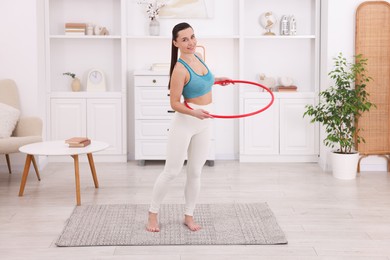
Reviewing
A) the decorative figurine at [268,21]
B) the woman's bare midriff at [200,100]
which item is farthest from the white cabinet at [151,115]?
the woman's bare midriff at [200,100]

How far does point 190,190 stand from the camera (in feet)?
12.4

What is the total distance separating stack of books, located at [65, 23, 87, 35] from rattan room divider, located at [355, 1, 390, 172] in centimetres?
274

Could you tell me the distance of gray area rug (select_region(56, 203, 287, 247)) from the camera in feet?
11.8

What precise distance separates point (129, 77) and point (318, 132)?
2.08 metres

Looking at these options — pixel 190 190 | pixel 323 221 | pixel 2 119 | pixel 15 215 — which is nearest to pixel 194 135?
pixel 190 190

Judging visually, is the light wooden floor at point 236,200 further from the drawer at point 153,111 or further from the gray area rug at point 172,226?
the drawer at point 153,111

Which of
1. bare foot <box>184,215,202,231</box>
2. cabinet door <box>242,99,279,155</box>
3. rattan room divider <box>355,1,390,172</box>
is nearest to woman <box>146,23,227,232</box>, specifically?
bare foot <box>184,215,202,231</box>

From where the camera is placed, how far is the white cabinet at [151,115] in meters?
6.12

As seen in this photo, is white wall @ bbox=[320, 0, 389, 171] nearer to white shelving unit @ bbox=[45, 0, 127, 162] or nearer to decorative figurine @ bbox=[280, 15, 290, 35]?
decorative figurine @ bbox=[280, 15, 290, 35]

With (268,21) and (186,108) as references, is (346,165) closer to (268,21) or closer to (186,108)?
(268,21)

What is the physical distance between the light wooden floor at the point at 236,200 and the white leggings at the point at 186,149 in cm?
41

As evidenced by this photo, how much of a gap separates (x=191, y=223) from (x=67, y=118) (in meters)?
2.86

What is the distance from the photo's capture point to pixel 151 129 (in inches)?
243

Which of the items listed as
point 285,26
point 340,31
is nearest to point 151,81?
point 285,26
